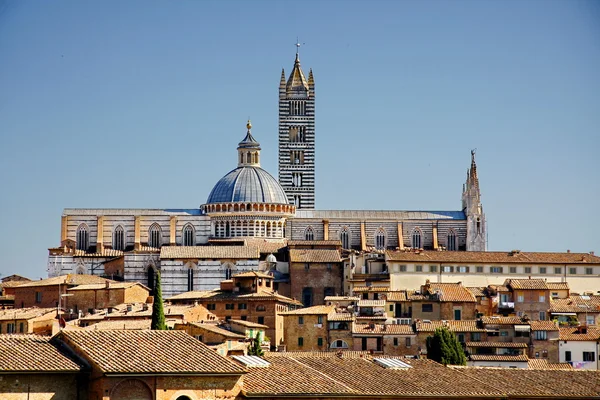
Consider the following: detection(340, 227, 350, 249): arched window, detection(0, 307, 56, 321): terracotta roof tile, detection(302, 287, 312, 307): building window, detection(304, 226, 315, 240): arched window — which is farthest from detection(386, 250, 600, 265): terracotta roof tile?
detection(0, 307, 56, 321): terracotta roof tile

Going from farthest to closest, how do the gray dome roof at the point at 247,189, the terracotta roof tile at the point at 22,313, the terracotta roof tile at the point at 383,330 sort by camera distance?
the gray dome roof at the point at 247,189
the terracotta roof tile at the point at 22,313
the terracotta roof tile at the point at 383,330

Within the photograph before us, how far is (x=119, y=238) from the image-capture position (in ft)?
277

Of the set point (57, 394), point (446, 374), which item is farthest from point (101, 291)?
point (57, 394)

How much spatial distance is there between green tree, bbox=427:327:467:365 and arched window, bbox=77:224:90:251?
38314 millimetres

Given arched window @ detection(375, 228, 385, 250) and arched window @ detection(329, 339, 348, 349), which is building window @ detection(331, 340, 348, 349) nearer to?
arched window @ detection(329, 339, 348, 349)

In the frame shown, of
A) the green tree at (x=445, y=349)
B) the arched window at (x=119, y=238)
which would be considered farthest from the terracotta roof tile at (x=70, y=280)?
the green tree at (x=445, y=349)

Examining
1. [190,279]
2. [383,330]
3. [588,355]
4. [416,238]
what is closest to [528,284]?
[588,355]

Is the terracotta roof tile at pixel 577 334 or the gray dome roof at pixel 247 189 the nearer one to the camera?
the terracotta roof tile at pixel 577 334

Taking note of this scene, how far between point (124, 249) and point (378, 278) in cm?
2005

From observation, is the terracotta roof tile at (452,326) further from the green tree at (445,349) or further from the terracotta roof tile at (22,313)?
the terracotta roof tile at (22,313)

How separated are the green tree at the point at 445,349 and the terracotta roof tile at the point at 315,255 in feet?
77.9

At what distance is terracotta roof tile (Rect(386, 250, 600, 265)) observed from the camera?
7100 centimetres

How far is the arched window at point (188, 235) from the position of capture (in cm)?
8423

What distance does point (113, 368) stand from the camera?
21.9m
